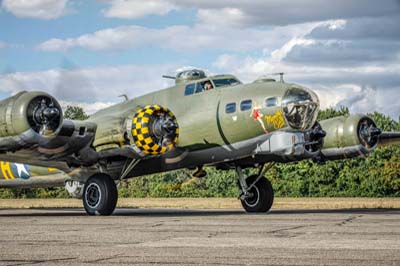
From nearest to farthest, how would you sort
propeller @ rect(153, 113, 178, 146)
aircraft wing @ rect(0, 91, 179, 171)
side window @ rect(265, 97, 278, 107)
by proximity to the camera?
aircraft wing @ rect(0, 91, 179, 171) → side window @ rect(265, 97, 278, 107) → propeller @ rect(153, 113, 178, 146)

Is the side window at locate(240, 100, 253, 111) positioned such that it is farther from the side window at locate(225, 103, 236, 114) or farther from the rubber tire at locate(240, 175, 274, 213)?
the rubber tire at locate(240, 175, 274, 213)

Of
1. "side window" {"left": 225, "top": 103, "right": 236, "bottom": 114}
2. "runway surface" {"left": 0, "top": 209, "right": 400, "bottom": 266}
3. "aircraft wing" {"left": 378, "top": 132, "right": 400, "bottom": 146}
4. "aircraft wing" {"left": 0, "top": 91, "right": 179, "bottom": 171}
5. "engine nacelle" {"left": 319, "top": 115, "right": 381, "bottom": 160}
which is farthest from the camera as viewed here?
"aircraft wing" {"left": 378, "top": 132, "right": 400, "bottom": 146}

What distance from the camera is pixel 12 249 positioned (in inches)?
412

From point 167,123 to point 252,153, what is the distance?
2725 mm

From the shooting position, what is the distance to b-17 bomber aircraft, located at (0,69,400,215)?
19625mm

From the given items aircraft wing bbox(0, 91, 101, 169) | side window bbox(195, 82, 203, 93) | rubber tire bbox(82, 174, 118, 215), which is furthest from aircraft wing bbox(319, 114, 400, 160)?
aircraft wing bbox(0, 91, 101, 169)

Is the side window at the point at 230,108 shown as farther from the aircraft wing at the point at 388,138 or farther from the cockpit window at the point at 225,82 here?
the aircraft wing at the point at 388,138

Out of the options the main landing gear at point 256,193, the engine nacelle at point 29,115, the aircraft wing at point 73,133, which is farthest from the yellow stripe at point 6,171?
the main landing gear at point 256,193

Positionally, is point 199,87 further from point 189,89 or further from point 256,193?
point 256,193

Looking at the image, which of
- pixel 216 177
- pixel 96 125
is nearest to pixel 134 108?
pixel 96 125

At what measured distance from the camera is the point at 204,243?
11.2 metres

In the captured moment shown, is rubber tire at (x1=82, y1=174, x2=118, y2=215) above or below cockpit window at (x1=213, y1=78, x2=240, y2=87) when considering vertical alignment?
below

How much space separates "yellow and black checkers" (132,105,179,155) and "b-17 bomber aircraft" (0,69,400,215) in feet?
0.09

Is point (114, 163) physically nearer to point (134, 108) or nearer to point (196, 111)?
point (134, 108)
